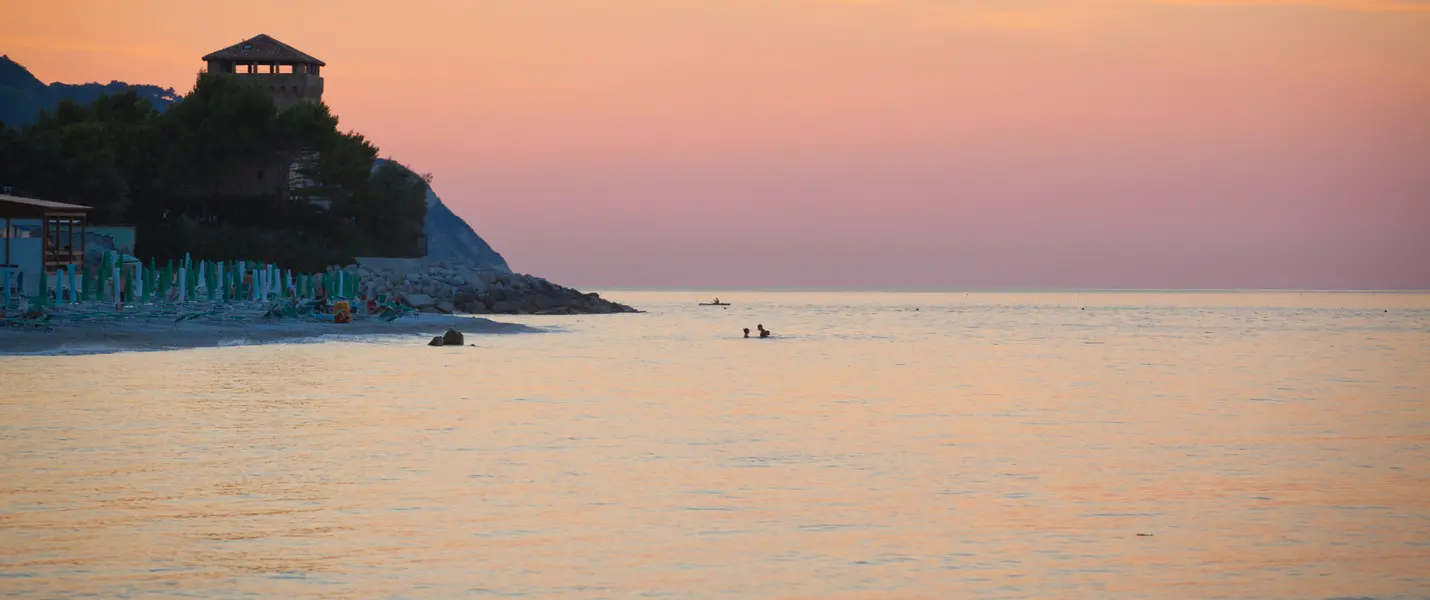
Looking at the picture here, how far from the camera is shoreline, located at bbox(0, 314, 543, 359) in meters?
39.2

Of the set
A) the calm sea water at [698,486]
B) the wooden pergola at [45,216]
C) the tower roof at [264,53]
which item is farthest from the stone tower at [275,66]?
the calm sea water at [698,486]

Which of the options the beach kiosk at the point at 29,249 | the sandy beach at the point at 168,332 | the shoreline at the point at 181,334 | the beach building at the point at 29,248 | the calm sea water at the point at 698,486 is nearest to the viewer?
the calm sea water at the point at 698,486

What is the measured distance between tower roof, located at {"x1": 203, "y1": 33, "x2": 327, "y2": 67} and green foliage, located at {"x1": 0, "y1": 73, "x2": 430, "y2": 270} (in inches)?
441

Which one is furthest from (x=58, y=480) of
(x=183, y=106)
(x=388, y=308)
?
(x=183, y=106)

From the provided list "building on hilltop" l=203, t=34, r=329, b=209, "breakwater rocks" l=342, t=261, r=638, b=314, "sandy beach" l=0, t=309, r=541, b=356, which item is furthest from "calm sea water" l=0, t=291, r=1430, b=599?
"building on hilltop" l=203, t=34, r=329, b=209

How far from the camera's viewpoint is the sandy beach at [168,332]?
129 ft

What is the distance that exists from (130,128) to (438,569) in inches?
3063

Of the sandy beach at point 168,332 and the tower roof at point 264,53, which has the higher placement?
the tower roof at point 264,53

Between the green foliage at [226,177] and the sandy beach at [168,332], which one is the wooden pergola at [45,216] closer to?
the sandy beach at [168,332]

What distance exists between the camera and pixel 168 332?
144 feet

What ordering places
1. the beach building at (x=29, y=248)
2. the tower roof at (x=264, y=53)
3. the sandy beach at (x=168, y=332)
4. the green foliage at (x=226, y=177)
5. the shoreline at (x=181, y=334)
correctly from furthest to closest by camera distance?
the tower roof at (x=264, y=53) < the green foliage at (x=226, y=177) < the beach building at (x=29, y=248) < the sandy beach at (x=168, y=332) < the shoreline at (x=181, y=334)

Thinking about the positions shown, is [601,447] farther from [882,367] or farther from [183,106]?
[183,106]

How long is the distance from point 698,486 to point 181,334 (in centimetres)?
3228

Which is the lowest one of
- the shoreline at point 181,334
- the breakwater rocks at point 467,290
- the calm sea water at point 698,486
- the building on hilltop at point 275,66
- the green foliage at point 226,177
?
the calm sea water at point 698,486
